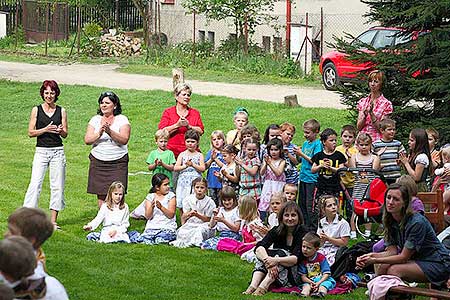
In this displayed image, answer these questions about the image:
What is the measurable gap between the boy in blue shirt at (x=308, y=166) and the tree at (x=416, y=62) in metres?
1.78

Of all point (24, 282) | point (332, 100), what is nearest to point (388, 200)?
point (24, 282)

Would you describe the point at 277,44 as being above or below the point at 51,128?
above

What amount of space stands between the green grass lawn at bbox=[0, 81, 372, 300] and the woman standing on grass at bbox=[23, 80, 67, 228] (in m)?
0.51

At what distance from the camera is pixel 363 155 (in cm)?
1216

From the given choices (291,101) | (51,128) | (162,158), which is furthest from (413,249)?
(291,101)

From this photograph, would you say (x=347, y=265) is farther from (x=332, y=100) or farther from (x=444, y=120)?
(x=332, y=100)

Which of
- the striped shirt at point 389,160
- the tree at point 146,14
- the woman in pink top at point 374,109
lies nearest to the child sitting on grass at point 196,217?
the striped shirt at point 389,160

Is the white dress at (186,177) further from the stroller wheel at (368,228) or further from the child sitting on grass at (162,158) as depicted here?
the stroller wheel at (368,228)

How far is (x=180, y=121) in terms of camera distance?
43.2 feet

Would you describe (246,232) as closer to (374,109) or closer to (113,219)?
(113,219)

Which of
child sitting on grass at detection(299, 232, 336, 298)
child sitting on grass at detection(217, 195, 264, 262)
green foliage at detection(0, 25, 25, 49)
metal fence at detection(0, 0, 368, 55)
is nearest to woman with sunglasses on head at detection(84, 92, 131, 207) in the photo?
child sitting on grass at detection(217, 195, 264, 262)

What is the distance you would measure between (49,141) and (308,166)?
324 centimetres

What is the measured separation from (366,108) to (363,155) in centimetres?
100

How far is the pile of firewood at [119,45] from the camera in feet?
124
